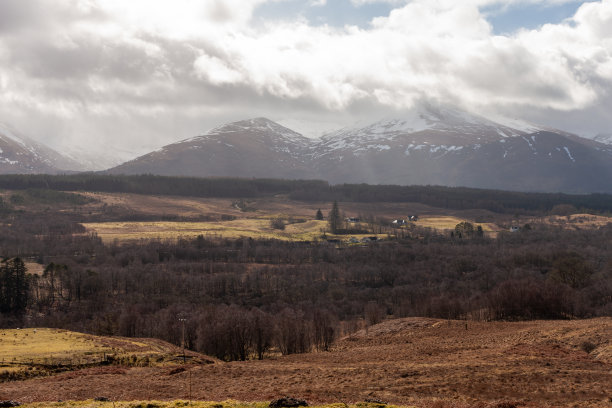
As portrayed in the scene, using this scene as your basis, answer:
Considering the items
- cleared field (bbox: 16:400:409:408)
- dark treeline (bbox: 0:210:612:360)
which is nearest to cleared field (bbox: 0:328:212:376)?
dark treeline (bbox: 0:210:612:360)

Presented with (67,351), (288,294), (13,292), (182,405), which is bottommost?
(288,294)

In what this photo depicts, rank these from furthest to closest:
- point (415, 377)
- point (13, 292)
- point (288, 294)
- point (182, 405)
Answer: point (288, 294) < point (13, 292) < point (415, 377) < point (182, 405)

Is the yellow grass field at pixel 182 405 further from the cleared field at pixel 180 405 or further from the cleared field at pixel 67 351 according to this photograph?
the cleared field at pixel 67 351

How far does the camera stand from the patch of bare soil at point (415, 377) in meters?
39.7

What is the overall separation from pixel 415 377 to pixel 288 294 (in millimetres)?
112788

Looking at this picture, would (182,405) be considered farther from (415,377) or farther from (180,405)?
(415,377)

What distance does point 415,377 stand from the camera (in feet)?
150

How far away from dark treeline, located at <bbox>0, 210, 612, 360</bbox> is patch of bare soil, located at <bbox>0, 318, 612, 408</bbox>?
98.0ft

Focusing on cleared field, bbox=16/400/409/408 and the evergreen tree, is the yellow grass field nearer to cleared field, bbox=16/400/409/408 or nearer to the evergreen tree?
cleared field, bbox=16/400/409/408

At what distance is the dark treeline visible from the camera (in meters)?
96.8

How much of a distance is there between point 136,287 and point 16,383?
11025 centimetres

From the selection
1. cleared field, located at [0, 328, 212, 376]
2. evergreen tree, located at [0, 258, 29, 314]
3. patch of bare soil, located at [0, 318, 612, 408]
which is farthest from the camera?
evergreen tree, located at [0, 258, 29, 314]

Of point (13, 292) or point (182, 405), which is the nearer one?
point (182, 405)

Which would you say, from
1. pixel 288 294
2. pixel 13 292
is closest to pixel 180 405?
pixel 13 292
